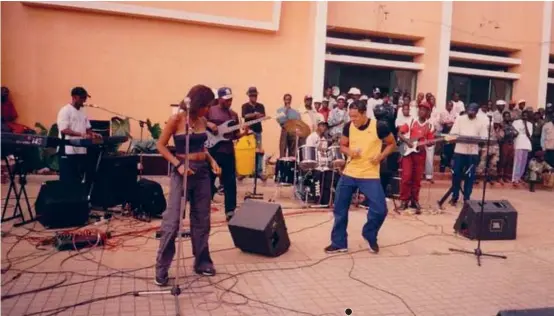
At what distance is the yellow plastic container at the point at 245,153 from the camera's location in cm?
1109

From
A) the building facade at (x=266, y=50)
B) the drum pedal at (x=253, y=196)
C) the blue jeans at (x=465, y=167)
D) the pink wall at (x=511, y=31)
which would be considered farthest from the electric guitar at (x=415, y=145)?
the pink wall at (x=511, y=31)

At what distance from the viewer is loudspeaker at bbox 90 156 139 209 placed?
26.4 feet

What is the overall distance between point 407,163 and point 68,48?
870 centimetres

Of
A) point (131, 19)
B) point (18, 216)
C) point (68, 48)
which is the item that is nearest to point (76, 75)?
point (68, 48)

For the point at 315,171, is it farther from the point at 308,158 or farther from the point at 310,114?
the point at 310,114

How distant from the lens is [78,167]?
26.1 ft

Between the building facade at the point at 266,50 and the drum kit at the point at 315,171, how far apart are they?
4.56m

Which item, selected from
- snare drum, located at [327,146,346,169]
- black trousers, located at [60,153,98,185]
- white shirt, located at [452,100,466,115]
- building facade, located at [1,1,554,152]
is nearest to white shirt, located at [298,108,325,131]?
building facade, located at [1,1,554,152]

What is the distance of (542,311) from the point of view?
321 centimetres

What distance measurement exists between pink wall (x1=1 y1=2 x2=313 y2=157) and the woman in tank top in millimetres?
8682

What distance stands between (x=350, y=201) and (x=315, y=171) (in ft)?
10.6

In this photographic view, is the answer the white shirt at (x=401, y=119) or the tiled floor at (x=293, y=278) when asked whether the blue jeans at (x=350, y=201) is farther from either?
the white shirt at (x=401, y=119)

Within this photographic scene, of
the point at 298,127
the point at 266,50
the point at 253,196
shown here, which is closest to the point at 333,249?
the point at 298,127

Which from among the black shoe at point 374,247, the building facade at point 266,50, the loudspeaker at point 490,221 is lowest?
the black shoe at point 374,247
